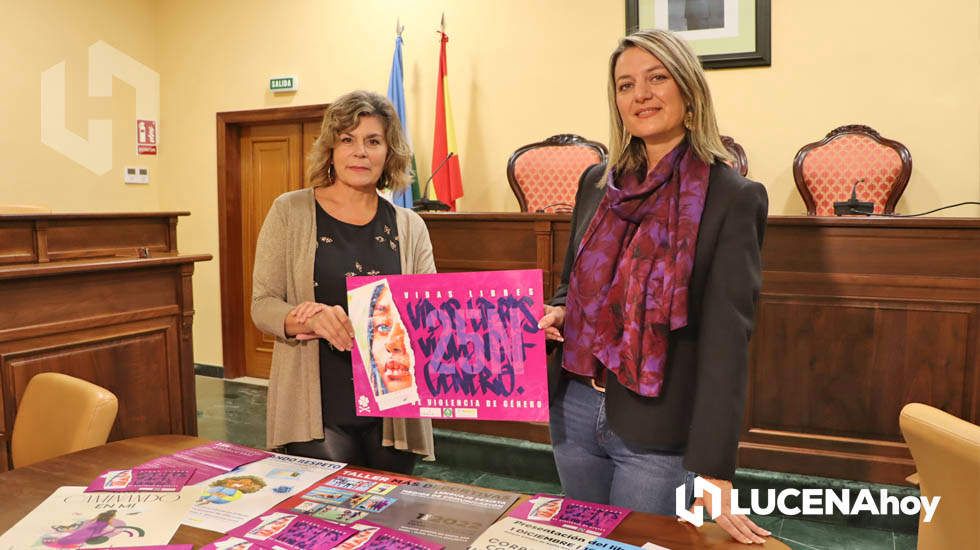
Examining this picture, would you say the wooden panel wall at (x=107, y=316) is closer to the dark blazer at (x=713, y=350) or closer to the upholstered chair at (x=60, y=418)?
the upholstered chair at (x=60, y=418)

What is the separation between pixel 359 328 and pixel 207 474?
0.40m

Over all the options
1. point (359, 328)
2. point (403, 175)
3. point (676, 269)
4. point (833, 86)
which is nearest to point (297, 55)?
point (833, 86)

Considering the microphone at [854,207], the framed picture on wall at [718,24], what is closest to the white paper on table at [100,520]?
the microphone at [854,207]

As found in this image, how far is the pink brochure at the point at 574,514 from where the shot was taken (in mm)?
1168

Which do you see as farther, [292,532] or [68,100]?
[68,100]

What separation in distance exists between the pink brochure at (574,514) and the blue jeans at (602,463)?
6cm

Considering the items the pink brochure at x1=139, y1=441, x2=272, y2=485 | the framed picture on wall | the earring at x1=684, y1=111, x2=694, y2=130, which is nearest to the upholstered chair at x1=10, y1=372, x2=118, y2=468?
the pink brochure at x1=139, y1=441, x2=272, y2=485

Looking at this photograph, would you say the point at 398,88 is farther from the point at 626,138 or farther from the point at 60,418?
the point at 626,138

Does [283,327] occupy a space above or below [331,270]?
below

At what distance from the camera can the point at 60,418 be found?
1806 mm

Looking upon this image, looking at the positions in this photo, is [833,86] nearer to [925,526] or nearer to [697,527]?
[925,526]

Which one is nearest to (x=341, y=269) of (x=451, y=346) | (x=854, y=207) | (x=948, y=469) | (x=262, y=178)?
(x=451, y=346)

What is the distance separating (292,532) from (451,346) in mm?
451

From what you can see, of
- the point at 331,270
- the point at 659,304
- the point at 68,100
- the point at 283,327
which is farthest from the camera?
the point at 68,100
